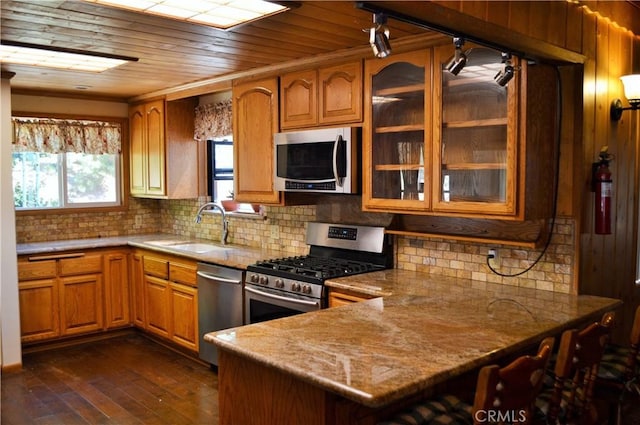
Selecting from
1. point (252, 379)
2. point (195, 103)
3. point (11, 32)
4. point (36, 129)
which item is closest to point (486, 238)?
point (252, 379)

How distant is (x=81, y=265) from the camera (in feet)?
16.5

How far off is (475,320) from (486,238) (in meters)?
0.79

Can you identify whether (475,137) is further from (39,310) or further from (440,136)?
(39,310)

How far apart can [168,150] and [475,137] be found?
3.22 meters

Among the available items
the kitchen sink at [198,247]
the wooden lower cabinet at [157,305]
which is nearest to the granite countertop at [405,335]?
the kitchen sink at [198,247]

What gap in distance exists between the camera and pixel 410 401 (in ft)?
7.14

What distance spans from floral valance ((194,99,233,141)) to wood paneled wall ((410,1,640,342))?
9.61 ft

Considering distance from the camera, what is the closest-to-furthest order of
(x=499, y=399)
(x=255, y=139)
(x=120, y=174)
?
(x=499, y=399) < (x=255, y=139) < (x=120, y=174)

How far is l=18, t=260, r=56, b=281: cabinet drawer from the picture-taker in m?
4.70

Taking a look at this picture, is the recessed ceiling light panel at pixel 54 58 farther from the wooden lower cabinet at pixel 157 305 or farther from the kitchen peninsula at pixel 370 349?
the kitchen peninsula at pixel 370 349

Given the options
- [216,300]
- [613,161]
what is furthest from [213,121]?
[613,161]

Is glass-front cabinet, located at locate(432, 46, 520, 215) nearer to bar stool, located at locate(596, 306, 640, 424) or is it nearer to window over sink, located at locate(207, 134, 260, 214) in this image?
bar stool, located at locate(596, 306, 640, 424)

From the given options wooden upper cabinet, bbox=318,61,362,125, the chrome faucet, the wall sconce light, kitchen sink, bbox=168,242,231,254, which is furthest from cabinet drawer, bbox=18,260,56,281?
the wall sconce light

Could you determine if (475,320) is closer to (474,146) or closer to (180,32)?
(474,146)
